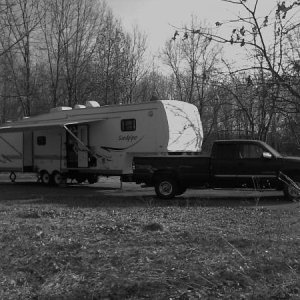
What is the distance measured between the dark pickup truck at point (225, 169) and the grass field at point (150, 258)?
501 cm

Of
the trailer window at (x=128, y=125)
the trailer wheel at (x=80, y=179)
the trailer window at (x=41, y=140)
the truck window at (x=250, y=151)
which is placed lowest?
the trailer wheel at (x=80, y=179)

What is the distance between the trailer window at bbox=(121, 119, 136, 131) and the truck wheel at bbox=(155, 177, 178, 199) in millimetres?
3078

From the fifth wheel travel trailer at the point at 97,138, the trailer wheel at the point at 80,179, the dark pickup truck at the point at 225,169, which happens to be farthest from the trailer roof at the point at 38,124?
the dark pickup truck at the point at 225,169

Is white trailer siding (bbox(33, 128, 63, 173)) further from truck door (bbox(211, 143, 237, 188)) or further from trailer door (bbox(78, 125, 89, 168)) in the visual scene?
truck door (bbox(211, 143, 237, 188))

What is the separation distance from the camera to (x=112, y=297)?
5301mm

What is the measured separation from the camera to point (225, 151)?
15641 mm

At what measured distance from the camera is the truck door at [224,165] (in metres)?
15.4

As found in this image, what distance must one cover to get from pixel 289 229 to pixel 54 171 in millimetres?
14921

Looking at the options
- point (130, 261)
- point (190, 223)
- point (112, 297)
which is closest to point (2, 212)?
point (190, 223)

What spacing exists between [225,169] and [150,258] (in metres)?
9.28

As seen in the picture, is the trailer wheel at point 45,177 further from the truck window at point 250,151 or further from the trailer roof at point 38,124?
the truck window at point 250,151

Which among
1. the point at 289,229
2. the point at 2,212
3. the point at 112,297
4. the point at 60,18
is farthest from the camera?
the point at 60,18

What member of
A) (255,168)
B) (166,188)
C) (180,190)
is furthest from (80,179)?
(255,168)

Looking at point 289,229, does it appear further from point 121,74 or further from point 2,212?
point 121,74
